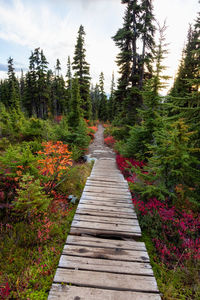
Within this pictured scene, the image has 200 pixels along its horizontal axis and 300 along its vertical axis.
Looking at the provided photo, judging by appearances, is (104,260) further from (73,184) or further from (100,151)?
(100,151)

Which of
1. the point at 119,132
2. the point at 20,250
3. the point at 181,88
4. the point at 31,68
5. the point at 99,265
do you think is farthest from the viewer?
the point at 31,68

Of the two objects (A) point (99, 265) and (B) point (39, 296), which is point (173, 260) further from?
(B) point (39, 296)

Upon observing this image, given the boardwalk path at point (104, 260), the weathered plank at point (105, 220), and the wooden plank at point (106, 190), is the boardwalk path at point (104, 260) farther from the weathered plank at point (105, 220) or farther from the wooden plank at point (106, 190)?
the wooden plank at point (106, 190)

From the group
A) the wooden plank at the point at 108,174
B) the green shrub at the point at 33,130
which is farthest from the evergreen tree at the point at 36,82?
the wooden plank at the point at 108,174

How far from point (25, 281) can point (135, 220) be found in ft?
9.67

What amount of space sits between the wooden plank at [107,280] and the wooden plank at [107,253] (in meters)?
0.34

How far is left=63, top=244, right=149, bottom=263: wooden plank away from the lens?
292 centimetres

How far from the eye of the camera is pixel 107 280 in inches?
97.4

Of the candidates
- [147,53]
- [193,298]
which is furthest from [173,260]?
[147,53]

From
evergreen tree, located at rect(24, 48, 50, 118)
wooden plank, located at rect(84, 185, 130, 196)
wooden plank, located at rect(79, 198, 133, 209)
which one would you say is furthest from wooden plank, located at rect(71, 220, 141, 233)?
evergreen tree, located at rect(24, 48, 50, 118)

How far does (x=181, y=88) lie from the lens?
20.4 m

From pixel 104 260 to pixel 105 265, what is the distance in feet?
0.36

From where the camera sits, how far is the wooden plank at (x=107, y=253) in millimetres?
2918

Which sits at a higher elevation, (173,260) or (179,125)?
(179,125)
